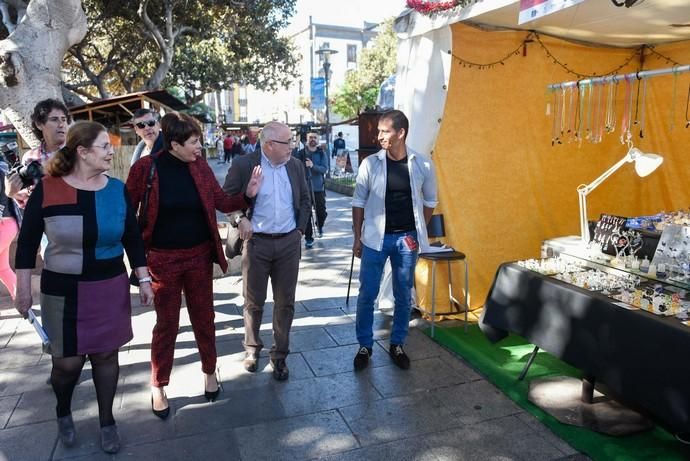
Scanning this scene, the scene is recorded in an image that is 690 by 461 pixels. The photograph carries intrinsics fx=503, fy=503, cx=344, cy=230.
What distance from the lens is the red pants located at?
114 inches

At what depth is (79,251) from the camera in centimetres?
245

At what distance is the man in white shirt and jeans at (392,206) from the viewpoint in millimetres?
3527

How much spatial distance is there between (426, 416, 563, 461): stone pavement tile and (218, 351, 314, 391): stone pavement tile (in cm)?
114

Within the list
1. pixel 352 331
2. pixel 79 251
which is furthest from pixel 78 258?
pixel 352 331

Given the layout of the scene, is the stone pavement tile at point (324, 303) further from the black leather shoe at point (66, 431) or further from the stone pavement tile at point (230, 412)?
the black leather shoe at point (66, 431)

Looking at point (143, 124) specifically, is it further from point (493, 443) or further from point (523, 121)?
point (523, 121)

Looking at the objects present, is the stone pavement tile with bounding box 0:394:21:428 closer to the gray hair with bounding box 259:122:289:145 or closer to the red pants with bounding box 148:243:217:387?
the red pants with bounding box 148:243:217:387

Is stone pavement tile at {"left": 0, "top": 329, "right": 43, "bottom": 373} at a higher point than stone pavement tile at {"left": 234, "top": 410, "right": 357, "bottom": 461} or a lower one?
higher

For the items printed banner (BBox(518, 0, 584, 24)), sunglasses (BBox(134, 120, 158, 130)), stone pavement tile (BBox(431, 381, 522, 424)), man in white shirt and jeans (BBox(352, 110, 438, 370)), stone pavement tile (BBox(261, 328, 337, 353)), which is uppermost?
printed banner (BBox(518, 0, 584, 24))

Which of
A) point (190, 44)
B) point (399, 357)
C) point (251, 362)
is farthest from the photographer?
point (190, 44)

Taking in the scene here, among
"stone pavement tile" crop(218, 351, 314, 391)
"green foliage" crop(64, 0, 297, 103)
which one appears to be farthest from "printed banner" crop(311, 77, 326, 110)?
"stone pavement tile" crop(218, 351, 314, 391)

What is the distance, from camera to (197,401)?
10.7 ft

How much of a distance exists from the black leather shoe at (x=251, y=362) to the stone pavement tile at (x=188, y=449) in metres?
0.79

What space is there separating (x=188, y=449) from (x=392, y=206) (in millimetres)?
1982
